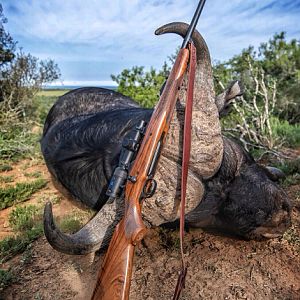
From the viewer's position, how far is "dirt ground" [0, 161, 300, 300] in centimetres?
224

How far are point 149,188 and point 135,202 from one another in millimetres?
143

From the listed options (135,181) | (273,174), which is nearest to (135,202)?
(135,181)

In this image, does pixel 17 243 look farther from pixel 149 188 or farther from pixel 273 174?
pixel 273 174

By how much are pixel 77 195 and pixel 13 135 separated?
21.5ft

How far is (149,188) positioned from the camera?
1798 mm

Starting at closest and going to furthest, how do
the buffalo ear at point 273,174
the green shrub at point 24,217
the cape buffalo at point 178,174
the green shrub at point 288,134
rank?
the cape buffalo at point 178,174
the buffalo ear at point 273,174
the green shrub at point 24,217
the green shrub at point 288,134

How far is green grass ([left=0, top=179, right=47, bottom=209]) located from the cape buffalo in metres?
1.63

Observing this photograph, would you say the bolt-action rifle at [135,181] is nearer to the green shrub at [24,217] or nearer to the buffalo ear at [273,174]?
the buffalo ear at [273,174]

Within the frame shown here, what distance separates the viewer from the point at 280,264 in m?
2.44

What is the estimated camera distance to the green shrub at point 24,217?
12.1 feet

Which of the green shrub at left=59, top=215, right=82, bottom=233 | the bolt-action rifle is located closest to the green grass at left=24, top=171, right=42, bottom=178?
the green shrub at left=59, top=215, right=82, bottom=233

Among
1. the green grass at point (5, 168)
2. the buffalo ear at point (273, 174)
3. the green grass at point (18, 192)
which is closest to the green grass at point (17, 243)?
the green grass at point (18, 192)

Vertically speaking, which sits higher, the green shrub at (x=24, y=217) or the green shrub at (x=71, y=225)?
the green shrub at (x=71, y=225)

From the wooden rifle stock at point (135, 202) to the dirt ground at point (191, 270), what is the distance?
681 mm
